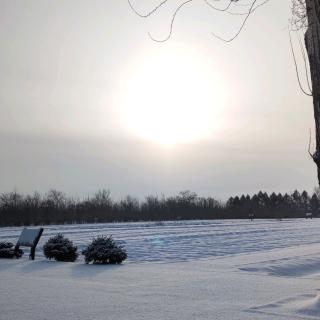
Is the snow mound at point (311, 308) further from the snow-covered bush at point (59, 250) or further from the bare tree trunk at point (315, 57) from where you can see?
the snow-covered bush at point (59, 250)

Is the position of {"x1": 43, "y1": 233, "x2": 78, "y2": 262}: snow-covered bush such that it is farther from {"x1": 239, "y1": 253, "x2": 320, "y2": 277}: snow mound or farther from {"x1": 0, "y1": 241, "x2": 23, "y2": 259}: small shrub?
{"x1": 239, "y1": 253, "x2": 320, "y2": 277}: snow mound

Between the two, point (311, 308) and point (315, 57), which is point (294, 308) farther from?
point (315, 57)

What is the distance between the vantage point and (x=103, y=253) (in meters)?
13.6

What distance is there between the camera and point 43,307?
21.7 feet

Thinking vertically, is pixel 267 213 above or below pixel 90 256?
above

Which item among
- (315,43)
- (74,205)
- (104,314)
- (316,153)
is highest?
(74,205)

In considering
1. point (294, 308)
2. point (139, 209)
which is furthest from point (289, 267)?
point (139, 209)

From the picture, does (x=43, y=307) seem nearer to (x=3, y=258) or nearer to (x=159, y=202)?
(x=3, y=258)

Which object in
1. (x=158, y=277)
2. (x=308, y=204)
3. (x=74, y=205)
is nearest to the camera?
(x=158, y=277)

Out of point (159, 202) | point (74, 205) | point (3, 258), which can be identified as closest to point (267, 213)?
point (159, 202)

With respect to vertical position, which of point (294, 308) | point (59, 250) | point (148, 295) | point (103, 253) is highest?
point (59, 250)

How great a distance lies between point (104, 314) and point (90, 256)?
7.60m

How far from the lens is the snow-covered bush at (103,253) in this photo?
13625 millimetres

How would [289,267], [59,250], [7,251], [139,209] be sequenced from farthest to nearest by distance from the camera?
[139,209], [7,251], [59,250], [289,267]
